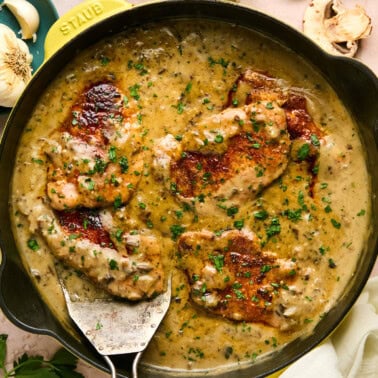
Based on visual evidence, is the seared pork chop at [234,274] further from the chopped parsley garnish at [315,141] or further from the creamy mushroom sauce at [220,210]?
the chopped parsley garnish at [315,141]

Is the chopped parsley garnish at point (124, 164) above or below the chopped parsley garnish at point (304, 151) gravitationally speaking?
below

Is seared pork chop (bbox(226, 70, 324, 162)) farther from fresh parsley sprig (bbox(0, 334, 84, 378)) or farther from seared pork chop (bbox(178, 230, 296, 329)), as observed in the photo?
fresh parsley sprig (bbox(0, 334, 84, 378))

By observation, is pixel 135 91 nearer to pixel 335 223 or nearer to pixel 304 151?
pixel 304 151

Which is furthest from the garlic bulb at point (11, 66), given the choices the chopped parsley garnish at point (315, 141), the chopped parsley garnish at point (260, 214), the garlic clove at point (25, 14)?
the chopped parsley garnish at point (315, 141)

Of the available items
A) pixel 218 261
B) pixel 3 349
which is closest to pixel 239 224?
pixel 218 261

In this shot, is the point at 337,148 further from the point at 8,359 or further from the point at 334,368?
the point at 8,359

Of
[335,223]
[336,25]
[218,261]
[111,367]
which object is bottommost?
[111,367]

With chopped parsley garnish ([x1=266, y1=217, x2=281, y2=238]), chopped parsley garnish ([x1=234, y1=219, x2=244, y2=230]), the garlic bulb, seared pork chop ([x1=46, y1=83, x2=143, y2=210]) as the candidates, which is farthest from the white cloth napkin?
the garlic bulb
